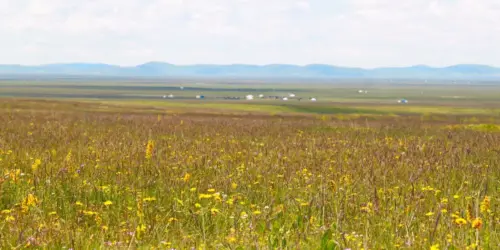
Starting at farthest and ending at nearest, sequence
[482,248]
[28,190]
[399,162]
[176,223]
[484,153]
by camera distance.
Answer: [484,153], [399,162], [28,190], [176,223], [482,248]

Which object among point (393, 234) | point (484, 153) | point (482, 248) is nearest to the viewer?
point (482, 248)

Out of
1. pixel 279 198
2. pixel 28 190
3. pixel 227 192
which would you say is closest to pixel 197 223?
pixel 227 192

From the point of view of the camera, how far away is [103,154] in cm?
1134

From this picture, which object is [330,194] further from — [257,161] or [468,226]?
[257,161]

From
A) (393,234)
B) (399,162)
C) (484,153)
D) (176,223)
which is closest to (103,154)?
(176,223)

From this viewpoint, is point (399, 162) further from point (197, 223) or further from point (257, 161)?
point (197, 223)

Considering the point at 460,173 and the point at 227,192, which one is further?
the point at 460,173

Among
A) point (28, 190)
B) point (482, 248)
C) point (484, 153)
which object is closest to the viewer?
point (482, 248)

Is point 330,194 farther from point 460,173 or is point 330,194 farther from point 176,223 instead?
point 460,173

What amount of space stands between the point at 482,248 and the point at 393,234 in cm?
91

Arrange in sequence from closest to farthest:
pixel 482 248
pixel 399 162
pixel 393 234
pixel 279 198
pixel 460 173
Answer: pixel 482 248 < pixel 393 234 < pixel 279 198 < pixel 460 173 < pixel 399 162

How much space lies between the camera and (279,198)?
838 centimetres

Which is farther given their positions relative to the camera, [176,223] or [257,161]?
[257,161]

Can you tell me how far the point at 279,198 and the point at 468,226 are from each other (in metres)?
3.14
